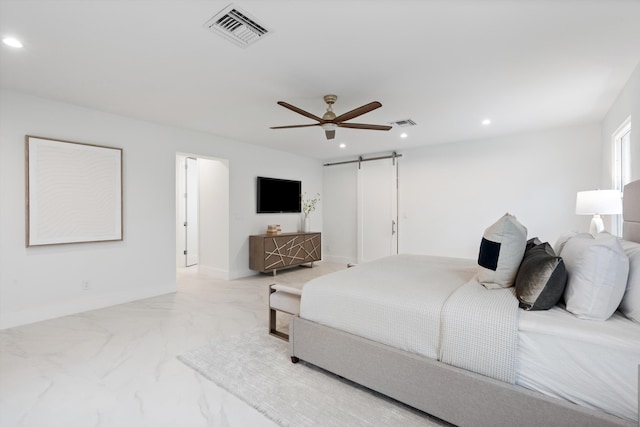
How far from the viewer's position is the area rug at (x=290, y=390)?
1.77 metres

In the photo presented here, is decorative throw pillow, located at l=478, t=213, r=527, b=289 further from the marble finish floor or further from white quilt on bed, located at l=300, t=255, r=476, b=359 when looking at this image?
the marble finish floor

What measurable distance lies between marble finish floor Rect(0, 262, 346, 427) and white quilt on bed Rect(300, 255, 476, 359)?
0.78m

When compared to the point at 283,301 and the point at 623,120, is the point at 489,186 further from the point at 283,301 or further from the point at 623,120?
the point at 283,301

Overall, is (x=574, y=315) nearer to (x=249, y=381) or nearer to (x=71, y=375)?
(x=249, y=381)

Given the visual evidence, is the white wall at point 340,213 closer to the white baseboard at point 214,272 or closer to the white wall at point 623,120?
the white baseboard at point 214,272

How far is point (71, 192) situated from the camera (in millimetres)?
3512

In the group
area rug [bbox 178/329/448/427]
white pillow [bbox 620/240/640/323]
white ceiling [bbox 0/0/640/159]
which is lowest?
area rug [bbox 178/329/448/427]

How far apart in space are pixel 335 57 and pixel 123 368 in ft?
9.68

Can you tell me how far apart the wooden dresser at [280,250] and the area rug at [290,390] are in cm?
272

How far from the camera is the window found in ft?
10.9

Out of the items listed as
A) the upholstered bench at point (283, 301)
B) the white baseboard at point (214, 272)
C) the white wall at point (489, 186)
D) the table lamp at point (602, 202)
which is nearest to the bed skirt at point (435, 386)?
the upholstered bench at point (283, 301)

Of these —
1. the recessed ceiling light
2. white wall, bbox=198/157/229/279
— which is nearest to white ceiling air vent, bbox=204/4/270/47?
the recessed ceiling light

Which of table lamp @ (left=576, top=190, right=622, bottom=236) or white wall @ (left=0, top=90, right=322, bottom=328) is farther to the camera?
white wall @ (left=0, top=90, right=322, bottom=328)

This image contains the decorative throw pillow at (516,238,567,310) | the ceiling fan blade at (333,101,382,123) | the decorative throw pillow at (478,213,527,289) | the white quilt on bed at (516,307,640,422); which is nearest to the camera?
the white quilt on bed at (516,307,640,422)
